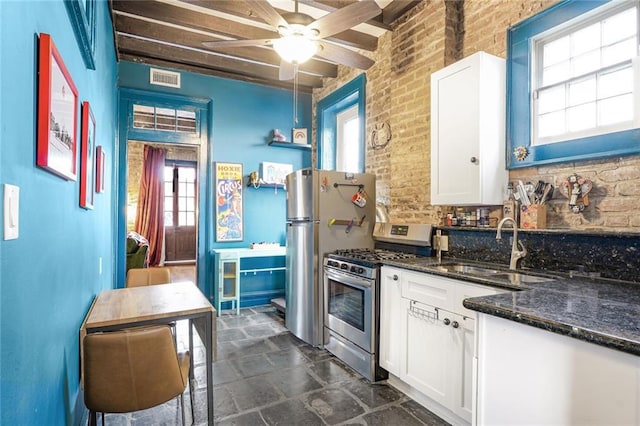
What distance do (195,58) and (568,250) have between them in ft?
14.5

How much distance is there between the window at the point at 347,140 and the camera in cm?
468

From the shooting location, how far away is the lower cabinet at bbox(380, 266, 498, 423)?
194 centimetres

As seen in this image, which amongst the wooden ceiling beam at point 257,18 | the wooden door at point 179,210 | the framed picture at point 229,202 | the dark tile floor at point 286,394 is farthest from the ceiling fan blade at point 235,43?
the wooden door at point 179,210

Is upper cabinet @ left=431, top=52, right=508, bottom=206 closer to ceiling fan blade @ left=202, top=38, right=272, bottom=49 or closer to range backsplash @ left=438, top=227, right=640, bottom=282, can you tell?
range backsplash @ left=438, top=227, right=640, bottom=282

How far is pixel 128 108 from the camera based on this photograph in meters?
4.29

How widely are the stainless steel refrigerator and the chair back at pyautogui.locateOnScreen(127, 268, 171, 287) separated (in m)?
1.33

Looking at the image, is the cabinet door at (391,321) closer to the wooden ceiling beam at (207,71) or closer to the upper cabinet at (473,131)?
the upper cabinet at (473,131)

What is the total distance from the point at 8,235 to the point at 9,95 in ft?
1.02

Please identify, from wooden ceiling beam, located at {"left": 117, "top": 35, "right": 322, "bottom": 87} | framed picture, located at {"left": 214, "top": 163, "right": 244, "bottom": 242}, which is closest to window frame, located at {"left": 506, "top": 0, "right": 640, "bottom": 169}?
wooden ceiling beam, located at {"left": 117, "top": 35, "right": 322, "bottom": 87}

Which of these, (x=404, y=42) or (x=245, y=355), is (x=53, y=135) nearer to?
(x=245, y=355)

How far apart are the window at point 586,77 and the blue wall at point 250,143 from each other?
341 centimetres

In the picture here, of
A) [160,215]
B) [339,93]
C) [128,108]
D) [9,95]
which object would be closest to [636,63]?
[9,95]

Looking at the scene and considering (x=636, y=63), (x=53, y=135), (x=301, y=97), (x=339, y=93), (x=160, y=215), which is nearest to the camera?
(x=53, y=135)

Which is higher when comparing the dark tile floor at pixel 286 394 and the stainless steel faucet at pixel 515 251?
the stainless steel faucet at pixel 515 251
